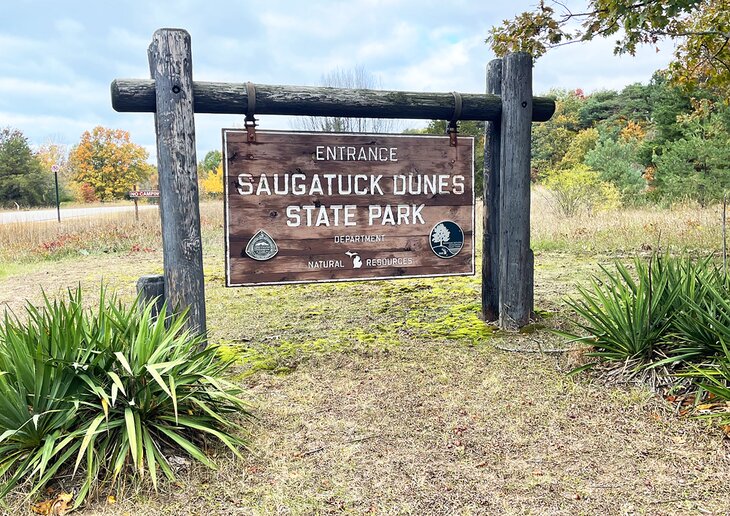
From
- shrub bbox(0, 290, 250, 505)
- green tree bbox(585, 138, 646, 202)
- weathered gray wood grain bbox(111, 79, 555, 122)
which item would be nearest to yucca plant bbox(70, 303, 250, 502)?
shrub bbox(0, 290, 250, 505)

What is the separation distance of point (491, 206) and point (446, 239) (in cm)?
55

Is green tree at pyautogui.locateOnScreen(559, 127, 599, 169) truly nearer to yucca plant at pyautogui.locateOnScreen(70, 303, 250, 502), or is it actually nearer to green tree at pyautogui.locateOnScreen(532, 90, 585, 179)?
green tree at pyautogui.locateOnScreen(532, 90, 585, 179)

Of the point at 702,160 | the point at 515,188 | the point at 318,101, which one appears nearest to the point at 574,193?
the point at 702,160

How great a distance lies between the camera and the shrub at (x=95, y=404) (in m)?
2.51

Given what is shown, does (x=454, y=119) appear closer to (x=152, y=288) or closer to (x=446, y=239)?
(x=446, y=239)

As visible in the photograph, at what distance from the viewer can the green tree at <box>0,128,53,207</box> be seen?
38.0 m

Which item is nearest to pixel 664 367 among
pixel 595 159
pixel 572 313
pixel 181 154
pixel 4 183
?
pixel 572 313

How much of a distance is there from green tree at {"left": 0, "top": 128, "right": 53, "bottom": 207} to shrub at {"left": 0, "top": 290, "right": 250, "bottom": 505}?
40560 millimetres

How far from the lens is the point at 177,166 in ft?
12.7

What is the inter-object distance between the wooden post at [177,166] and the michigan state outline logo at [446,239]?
6.50 feet

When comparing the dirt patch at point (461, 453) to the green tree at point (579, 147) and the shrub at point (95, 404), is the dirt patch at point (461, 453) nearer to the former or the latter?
the shrub at point (95, 404)

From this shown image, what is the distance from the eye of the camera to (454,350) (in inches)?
180

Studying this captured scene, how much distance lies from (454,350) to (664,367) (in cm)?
154

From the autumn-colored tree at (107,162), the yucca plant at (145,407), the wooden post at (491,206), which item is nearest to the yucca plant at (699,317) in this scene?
the wooden post at (491,206)
